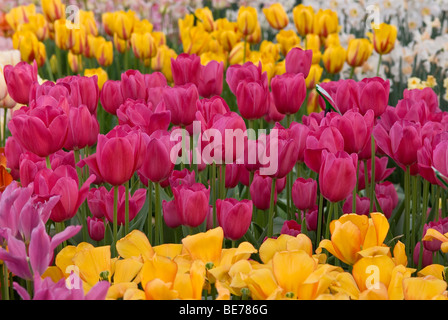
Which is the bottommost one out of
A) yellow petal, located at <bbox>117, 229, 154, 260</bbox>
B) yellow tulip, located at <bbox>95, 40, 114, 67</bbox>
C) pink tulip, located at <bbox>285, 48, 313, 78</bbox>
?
yellow petal, located at <bbox>117, 229, 154, 260</bbox>

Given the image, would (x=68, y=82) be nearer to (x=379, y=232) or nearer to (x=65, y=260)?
(x=65, y=260)

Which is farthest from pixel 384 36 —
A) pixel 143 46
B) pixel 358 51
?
pixel 143 46

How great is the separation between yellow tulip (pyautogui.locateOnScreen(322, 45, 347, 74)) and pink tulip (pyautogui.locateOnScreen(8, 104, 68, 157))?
5.55 feet

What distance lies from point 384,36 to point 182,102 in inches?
57.1

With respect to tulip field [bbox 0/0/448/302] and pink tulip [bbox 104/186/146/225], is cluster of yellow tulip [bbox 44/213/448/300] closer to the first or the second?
tulip field [bbox 0/0/448/302]

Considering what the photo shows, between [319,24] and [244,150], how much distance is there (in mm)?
1923

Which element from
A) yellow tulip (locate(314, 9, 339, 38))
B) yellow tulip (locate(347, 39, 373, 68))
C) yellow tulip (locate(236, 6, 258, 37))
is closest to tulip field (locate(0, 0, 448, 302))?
yellow tulip (locate(347, 39, 373, 68))

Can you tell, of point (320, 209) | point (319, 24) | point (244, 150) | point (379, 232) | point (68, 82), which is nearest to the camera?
point (379, 232)

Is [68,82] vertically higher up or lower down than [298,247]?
higher up

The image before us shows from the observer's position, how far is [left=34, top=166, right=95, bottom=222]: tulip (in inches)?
45.8
